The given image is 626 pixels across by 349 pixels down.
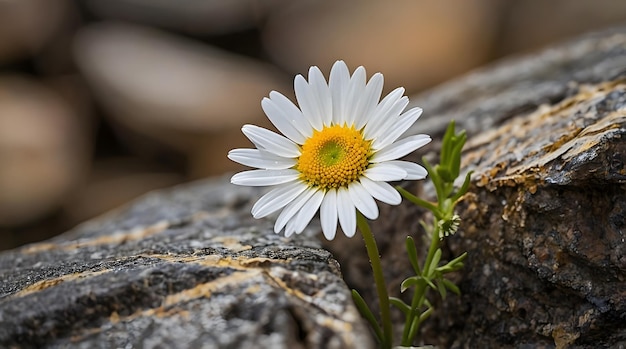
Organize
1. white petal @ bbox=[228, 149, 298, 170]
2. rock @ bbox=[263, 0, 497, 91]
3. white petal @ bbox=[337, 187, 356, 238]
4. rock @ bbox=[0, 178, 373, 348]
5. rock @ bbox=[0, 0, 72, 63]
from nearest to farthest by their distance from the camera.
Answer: rock @ bbox=[0, 178, 373, 348] → white petal @ bbox=[337, 187, 356, 238] → white petal @ bbox=[228, 149, 298, 170] → rock @ bbox=[263, 0, 497, 91] → rock @ bbox=[0, 0, 72, 63]

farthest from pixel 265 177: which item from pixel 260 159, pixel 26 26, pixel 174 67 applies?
pixel 26 26

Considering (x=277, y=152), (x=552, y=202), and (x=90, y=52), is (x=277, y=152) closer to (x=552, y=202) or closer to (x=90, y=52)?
(x=552, y=202)

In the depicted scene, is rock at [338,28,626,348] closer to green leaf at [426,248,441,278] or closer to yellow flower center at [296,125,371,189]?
green leaf at [426,248,441,278]

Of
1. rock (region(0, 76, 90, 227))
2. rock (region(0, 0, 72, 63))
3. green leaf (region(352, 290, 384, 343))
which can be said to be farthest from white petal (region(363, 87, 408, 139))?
rock (region(0, 0, 72, 63))

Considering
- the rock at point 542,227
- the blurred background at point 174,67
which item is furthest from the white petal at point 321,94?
the blurred background at point 174,67

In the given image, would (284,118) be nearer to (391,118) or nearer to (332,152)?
(332,152)

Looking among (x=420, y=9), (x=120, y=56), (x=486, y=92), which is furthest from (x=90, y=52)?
(x=486, y=92)

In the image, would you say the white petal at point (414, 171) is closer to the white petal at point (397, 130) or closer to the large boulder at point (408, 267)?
the white petal at point (397, 130)
